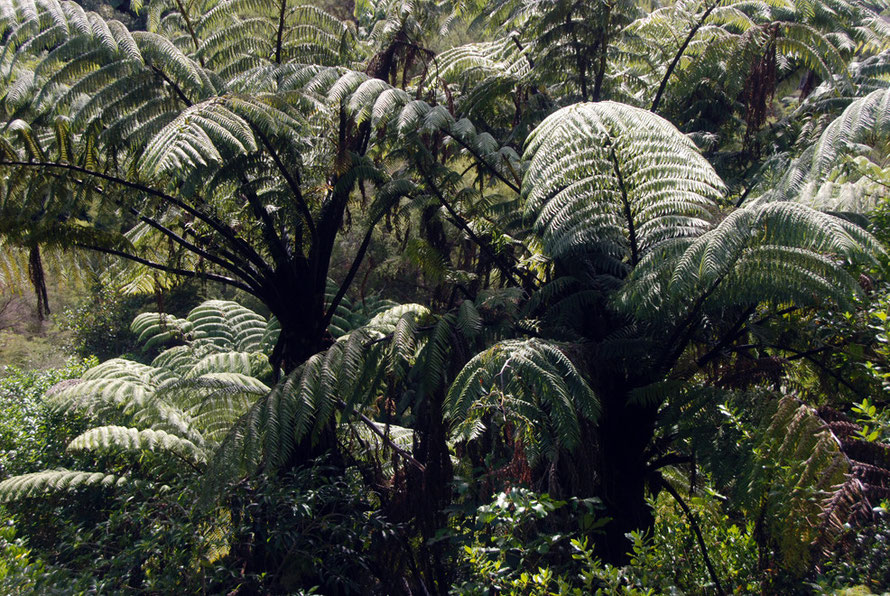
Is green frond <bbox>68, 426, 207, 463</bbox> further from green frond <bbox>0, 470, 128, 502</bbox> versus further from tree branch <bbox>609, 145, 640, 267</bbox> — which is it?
tree branch <bbox>609, 145, 640, 267</bbox>

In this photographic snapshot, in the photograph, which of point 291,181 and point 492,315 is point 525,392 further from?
point 291,181

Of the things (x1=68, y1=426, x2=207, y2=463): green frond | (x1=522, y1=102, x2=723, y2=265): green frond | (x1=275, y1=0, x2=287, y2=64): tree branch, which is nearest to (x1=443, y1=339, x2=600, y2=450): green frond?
(x1=522, y1=102, x2=723, y2=265): green frond

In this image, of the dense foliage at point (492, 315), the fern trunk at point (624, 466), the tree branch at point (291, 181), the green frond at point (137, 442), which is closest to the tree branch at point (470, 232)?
the dense foliage at point (492, 315)

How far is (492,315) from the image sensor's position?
3.04 meters

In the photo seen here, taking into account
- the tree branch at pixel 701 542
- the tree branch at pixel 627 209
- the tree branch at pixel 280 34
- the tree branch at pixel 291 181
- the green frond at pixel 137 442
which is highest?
the tree branch at pixel 280 34

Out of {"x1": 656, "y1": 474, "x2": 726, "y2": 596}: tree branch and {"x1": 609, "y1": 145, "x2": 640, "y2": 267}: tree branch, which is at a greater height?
{"x1": 609, "y1": 145, "x2": 640, "y2": 267}: tree branch

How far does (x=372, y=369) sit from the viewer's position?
274 centimetres

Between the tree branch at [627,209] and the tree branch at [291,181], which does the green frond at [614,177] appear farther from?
the tree branch at [291,181]

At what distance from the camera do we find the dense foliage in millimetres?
2047

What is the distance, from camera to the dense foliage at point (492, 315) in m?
2.05

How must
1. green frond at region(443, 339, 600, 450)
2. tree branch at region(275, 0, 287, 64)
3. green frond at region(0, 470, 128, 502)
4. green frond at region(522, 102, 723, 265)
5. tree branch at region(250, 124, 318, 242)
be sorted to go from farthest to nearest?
tree branch at region(275, 0, 287, 64)
green frond at region(0, 470, 128, 502)
tree branch at region(250, 124, 318, 242)
green frond at region(522, 102, 723, 265)
green frond at region(443, 339, 600, 450)

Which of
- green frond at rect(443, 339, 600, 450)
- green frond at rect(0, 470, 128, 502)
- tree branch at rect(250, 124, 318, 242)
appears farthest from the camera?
green frond at rect(0, 470, 128, 502)

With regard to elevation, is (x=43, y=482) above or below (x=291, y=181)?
below

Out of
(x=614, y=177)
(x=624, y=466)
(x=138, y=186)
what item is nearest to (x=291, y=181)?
(x=138, y=186)
